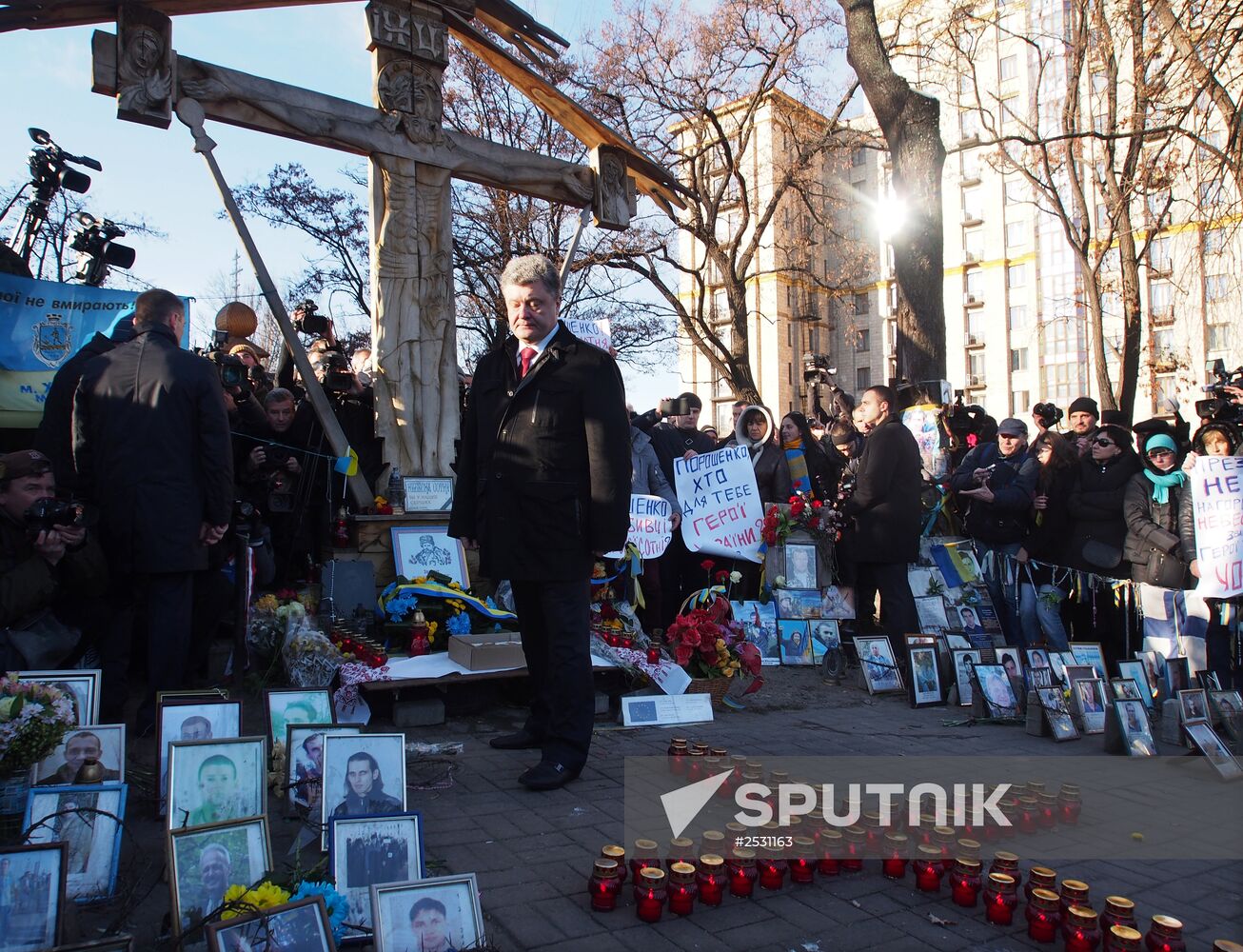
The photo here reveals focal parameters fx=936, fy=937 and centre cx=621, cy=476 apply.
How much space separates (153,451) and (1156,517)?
6.75 m

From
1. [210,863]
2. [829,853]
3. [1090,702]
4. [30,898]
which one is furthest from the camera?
[1090,702]

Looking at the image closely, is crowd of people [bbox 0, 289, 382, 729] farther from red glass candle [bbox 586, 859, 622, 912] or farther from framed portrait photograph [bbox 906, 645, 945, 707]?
framed portrait photograph [bbox 906, 645, 945, 707]

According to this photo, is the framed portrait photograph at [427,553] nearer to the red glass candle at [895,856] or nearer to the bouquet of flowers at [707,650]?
the bouquet of flowers at [707,650]

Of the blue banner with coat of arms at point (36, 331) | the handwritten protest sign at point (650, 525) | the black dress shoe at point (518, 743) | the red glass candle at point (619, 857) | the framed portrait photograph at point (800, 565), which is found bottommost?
the black dress shoe at point (518, 743)

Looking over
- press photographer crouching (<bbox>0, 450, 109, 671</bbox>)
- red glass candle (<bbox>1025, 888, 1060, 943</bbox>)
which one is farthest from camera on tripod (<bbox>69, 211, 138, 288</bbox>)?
red glass candle (<bbox>1025, 888, 1060, 943</bbox>)

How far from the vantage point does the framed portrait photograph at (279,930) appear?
6.68 ft

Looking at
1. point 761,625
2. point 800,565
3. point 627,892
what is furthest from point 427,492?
point 627,892

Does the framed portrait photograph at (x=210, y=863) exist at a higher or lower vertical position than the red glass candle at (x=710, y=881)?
higher

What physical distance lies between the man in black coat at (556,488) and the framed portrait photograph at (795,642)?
3.80 metres

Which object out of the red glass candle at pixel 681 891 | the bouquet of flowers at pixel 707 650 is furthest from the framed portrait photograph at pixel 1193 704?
the red glass candle at pixel 681 891

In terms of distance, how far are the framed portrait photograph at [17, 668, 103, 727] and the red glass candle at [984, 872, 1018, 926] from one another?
10.5 ft

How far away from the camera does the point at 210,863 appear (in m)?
2.47

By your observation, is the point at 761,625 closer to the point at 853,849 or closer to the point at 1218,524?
the point at 1218,524

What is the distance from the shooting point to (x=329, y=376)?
684 centimetres
